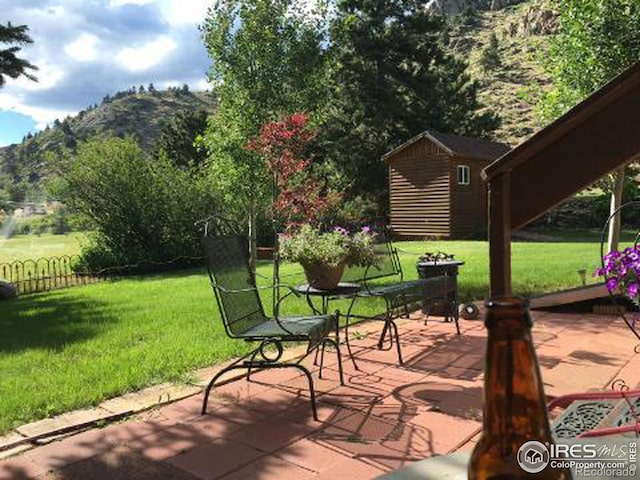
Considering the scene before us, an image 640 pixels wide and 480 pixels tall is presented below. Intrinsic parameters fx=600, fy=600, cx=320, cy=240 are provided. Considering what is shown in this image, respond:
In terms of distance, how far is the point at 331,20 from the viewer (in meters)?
9.20

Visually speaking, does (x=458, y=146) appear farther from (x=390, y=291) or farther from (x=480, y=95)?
(x=480, y=95)

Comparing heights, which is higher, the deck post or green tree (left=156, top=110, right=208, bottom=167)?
green tree (left=156, top=110, right=208, bottom=167)

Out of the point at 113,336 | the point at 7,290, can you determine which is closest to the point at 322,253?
the point at 113,336

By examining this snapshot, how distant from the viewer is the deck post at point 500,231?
9.55ft

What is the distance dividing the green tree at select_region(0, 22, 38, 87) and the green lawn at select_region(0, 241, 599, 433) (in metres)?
3.87

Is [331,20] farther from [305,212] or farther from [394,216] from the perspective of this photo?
[394,216]

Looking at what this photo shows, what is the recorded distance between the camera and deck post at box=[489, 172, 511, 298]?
2912 millimetres

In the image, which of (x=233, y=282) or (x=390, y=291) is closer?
(x=233, y=282)

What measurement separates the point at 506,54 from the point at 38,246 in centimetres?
6470

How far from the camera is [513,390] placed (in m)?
0.68

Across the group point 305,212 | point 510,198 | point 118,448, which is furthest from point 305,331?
point 305,212

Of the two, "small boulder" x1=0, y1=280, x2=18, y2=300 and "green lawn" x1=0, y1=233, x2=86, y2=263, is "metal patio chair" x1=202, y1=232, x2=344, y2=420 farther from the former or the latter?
"green lawn" x1=0, y1=233, x2=86, y2=263

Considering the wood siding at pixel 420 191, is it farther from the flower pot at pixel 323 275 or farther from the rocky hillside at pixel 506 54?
the flower pot at pixel 323 275

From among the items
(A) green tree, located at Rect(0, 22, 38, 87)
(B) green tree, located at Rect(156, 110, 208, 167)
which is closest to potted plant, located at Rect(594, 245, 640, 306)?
(A) green tree, located at Rect(0, 22, 38, 87)
